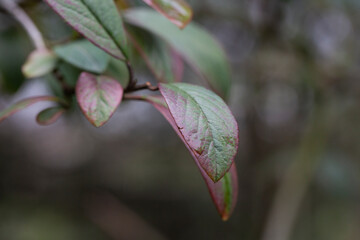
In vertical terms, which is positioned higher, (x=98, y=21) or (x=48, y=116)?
(x=98, y=21)

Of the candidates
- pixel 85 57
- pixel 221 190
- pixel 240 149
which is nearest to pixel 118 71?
pixel 85 57

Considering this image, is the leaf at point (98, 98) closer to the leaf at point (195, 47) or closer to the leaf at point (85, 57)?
the leaf at point (85, 57)

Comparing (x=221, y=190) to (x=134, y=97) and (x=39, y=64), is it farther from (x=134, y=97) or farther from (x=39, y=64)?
(x=39, y=64)

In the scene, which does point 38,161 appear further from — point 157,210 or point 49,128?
point 157,210

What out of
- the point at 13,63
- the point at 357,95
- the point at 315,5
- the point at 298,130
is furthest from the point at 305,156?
the point at 13,63

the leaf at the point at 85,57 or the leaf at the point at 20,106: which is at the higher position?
the leaf at the point at 85,57

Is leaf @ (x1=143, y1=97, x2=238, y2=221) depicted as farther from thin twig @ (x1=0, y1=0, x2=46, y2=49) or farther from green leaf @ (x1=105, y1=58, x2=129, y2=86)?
thin twig @ (x1=0, y1=0, x2=46, y2=49)

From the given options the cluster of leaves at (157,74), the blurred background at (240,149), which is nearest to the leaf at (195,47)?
the cluster of leaves at (157,74)
